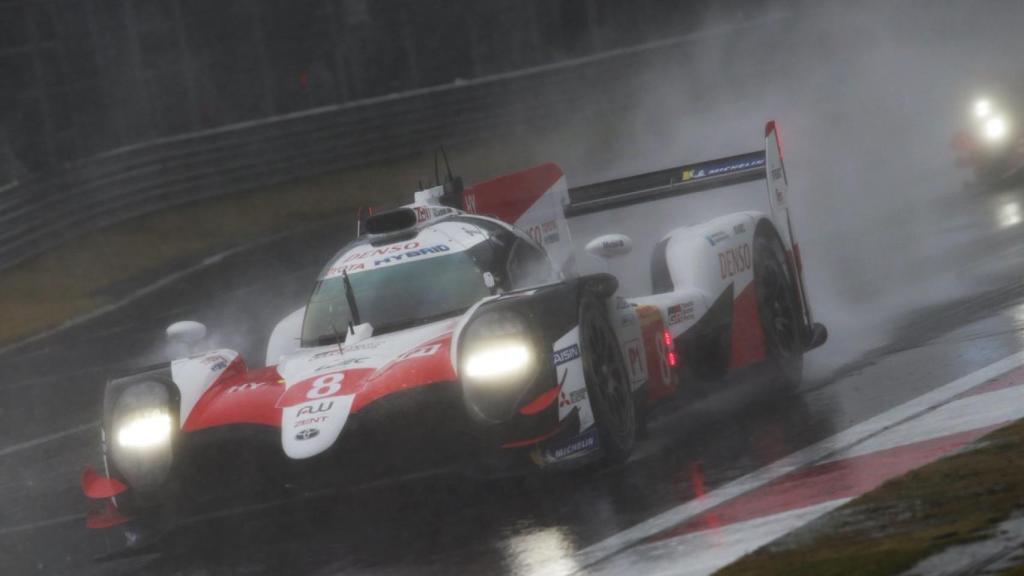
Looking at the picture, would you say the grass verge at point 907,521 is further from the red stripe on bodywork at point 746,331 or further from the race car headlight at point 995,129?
the race car headlight at point 995,129

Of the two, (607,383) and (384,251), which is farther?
(384,251)

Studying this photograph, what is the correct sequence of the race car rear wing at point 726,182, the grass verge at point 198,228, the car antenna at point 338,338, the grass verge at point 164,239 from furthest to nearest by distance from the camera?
the grass verge at point 198,228, the grass verge at point 164,239, the race car rear wing at point 726,182, the car antenna at point 338,338

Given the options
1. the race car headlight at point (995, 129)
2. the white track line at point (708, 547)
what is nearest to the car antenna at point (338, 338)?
the white track line at point (708, 547)

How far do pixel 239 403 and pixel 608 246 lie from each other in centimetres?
303

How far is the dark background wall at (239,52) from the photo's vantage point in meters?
24.6

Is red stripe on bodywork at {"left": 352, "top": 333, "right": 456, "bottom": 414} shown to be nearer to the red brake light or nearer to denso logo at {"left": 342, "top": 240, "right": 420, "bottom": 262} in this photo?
denso logo at {"left": 342, "top": 240, "right": 420, "bottom": 262}

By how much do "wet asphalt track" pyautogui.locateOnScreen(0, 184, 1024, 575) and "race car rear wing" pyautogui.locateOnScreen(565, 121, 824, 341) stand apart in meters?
0.92

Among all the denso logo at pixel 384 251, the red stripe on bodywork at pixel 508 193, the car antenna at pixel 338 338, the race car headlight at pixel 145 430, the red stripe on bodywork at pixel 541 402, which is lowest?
the red stripe on bodywork at pixel 541 402

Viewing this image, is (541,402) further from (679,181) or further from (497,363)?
(679,181)

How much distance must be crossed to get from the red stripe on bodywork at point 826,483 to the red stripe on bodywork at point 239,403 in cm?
206

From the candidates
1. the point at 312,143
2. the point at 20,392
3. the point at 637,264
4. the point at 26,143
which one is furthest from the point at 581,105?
the point at 20,392

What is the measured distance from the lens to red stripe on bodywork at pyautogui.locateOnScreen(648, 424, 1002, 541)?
608 cm

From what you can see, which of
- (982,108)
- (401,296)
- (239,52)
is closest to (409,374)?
(401,296)

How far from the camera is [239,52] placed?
2817 centimetres
